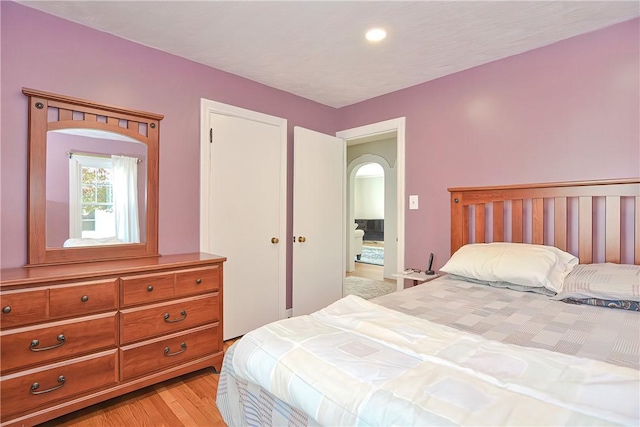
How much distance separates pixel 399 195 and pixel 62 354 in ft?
8.93

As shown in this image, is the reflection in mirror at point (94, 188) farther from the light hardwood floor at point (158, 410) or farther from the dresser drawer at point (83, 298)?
the light hardwood floor at point (158, 410)

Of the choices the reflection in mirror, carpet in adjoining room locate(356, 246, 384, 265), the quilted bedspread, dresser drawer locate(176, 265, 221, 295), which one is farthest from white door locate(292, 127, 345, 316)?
carpet in adjoining room locate(356, 246, 384, 265)

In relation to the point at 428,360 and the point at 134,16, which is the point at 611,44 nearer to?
the point at 428,360

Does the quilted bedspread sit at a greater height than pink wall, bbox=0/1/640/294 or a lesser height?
lesser

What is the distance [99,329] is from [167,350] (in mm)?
420

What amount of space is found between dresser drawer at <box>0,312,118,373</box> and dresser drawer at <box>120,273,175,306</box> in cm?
12

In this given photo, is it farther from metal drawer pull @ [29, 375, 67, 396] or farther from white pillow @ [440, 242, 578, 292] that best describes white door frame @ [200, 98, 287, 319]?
white pillow @ [440, 242, 578, 292]

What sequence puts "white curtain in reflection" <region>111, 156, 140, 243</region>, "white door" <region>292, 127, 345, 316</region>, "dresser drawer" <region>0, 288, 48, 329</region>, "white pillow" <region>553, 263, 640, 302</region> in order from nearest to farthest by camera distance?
1. "dresser drawer" <region>0, 288, 48, 329</region>
2. "white pillow" <region>553, 263, 640, 302</region>
3. "white curtain in reflection" <region>111, 156, 140, 243</region>
4. "white door" <region>292, 127, 345, 316</region>

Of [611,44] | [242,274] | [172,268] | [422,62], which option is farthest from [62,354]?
[611,44]

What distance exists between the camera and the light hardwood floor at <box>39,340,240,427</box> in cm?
172

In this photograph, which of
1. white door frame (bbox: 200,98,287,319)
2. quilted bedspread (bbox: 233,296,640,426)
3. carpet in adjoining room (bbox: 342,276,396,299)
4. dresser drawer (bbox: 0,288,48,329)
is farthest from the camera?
carpet in adjoining room (bbox: 342,276,396,299)

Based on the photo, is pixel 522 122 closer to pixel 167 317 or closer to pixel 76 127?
pixel 167 317

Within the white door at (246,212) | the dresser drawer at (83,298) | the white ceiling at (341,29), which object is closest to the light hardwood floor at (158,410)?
the dresser drawer at (83,298)

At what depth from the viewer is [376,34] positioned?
2.17m
